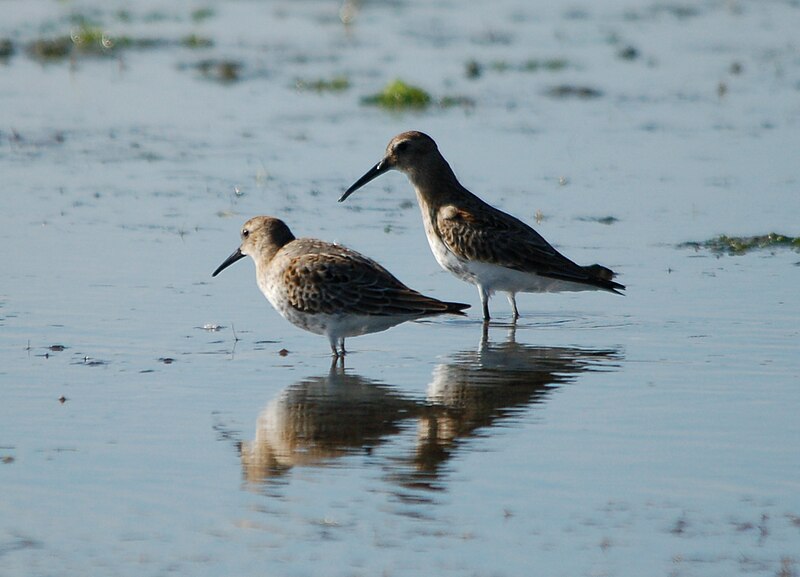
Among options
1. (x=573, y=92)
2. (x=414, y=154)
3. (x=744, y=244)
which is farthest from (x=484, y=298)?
(x=573, y=92)

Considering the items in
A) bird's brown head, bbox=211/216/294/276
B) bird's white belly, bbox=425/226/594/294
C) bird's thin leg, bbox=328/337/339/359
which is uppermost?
bird's brown head, bbox=211/216/294/276

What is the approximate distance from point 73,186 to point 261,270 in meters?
4.80

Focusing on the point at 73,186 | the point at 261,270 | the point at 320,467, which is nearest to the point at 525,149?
the point at 73,186

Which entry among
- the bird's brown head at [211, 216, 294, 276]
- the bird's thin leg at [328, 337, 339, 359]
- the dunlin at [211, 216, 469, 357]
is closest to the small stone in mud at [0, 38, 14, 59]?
the bird's brown head at [211, 216, 294, 276]

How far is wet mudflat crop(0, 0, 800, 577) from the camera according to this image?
21.4 ft

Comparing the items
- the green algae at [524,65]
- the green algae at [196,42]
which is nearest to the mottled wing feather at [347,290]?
the green algae at [524,65]

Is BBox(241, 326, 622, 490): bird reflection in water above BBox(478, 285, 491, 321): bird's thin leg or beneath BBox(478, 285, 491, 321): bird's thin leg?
beneath

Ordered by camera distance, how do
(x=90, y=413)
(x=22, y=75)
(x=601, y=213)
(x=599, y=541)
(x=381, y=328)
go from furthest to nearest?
1. (x=22, y=75)
2. (x=601, y=213)
3. (x=381, y=328)
4. (x=90, y=413)
5. (x=599, y=541)

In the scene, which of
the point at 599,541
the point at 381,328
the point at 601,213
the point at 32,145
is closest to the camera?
the point at 599,541

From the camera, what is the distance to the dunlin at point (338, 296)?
9.54 metres

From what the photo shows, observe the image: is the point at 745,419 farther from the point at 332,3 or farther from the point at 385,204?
the point at 332,3

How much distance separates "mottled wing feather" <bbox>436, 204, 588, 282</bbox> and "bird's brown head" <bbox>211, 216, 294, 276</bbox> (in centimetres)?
140

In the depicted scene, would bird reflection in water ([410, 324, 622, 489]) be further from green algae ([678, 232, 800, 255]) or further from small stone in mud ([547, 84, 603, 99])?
small stone in mud ([547, 84, 603, 99])

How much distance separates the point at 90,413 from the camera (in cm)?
820
